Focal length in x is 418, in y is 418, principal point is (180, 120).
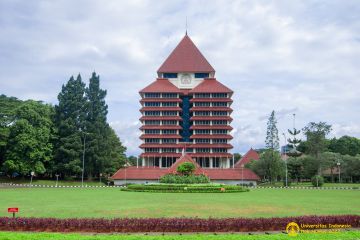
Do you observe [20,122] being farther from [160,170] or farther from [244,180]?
[244,180]

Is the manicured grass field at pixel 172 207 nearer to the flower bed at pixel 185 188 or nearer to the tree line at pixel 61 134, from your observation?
the flower bed at pixel 185 188

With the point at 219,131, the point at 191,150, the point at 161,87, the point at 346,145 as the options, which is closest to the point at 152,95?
the point at 161,87

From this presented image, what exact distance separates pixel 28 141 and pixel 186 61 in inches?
1907

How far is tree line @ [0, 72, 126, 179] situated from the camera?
215 feet

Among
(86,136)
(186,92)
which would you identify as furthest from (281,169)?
(86,136)

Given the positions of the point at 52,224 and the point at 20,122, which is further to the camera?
the point at 20,122

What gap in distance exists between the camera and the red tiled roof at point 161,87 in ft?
311

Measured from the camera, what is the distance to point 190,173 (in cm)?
5806

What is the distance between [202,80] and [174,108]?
11225 mm

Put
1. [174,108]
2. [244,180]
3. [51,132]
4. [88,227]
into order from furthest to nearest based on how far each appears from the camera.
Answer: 1. [174,108]
2. [244,180]
3. [51,132]
4. [88,227]

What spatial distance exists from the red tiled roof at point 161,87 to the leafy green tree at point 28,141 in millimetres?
29948

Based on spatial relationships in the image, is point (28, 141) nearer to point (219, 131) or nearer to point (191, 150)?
point (191, 150)

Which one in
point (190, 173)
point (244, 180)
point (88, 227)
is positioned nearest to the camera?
point (88, 227)

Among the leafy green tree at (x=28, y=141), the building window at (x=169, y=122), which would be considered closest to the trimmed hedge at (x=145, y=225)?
the leafy green tree at (x=28, y=141)
